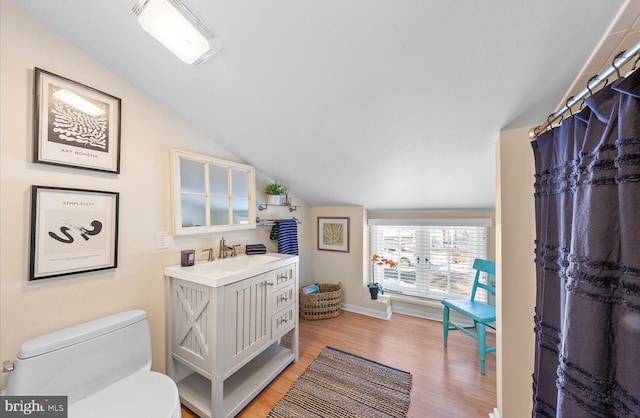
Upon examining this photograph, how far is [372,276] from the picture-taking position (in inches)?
123

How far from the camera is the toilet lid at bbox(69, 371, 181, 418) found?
3.23ft

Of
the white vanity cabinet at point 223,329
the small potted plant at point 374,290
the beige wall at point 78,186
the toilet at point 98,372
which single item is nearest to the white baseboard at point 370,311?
the small potted plant at point 374,290

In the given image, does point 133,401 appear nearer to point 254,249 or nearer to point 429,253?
point 254,249

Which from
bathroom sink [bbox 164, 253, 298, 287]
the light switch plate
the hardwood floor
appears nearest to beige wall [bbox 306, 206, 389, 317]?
the hardwood floor

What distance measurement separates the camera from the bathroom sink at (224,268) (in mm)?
1360

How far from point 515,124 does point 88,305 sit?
2.60 meters

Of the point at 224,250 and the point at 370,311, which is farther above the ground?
the point at 224,250

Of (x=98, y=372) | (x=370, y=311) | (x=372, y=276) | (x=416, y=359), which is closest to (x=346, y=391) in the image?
(x=416, y=359)

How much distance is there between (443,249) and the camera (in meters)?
2.75

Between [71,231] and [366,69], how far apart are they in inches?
69.2

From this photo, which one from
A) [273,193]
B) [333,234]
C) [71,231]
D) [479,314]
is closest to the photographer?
[71,231]

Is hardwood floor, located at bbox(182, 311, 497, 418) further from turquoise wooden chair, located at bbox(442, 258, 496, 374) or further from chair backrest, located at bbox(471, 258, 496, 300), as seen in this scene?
chair backrest, located at bbox(471, 258, 496, 300)

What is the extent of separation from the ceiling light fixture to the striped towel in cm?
169

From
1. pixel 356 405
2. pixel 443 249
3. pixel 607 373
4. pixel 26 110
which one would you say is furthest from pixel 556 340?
pixel 26 110
